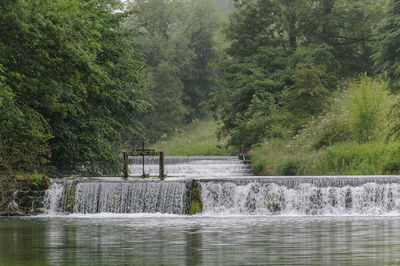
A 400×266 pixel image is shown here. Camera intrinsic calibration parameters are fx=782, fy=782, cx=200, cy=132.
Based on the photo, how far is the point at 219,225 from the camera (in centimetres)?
2070

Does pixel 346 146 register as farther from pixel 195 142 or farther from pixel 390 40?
pixel 195 142

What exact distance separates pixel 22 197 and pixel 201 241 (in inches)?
483

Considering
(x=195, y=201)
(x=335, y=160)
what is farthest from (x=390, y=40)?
(x=195, y=201)

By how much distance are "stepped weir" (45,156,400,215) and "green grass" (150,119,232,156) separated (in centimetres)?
3121

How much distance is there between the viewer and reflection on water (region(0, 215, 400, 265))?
499 inches

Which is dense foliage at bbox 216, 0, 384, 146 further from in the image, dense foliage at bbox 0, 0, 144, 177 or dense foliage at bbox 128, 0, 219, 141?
dense foliage at bbox 128, 0, 219, 141

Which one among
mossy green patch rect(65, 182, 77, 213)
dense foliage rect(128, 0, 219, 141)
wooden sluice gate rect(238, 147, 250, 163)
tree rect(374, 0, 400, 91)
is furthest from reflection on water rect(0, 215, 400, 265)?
dense foliage rect(128, 0, 219, 141)

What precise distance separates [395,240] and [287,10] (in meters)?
39.6

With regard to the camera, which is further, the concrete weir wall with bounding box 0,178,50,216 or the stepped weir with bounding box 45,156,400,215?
the stepped weir with bounding box 45,156,400,215

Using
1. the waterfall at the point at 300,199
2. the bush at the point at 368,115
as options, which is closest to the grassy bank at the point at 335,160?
the bush at the point at 368,115

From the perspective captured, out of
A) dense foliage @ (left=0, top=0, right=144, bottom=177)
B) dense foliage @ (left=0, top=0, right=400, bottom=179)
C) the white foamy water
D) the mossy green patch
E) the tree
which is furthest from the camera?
the tree

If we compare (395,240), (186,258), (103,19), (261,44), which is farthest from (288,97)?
(186,258)

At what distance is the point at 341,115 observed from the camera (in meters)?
38.5

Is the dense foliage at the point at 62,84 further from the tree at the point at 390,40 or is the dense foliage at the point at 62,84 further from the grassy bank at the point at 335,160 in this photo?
the tree at the point at 390,40
